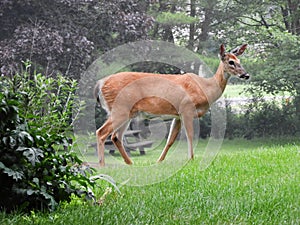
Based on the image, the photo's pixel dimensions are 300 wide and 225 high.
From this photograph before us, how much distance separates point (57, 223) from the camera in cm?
200

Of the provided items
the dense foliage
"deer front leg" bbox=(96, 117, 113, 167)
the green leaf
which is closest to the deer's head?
"deer front leg" bbox=(96, 117, 113, 167)

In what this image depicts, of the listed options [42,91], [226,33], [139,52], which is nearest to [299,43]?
[226,33]

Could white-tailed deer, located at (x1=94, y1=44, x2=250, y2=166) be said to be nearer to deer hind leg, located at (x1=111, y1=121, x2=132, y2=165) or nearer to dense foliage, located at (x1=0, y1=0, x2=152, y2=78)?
deer hind leg, located at (x1=111, y1=121, x2=132, y2=165)

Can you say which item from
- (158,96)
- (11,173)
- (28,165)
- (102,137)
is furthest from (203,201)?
(158,96)

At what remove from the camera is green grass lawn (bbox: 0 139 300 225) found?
2133 mm

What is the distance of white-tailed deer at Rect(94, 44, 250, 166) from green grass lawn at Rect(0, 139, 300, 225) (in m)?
0.64

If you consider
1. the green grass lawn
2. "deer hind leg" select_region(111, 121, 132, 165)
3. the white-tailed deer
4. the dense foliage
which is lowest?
the green grass lawn

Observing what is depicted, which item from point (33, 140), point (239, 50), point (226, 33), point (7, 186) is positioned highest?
point (226, 33)

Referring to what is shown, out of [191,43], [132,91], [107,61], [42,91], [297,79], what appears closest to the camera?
[42,91]

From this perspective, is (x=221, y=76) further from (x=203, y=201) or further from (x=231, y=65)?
(x=203, y=201)

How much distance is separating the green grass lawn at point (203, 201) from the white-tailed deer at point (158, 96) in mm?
636

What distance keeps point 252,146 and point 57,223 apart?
6618 mm

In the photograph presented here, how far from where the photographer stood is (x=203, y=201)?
2549 mm

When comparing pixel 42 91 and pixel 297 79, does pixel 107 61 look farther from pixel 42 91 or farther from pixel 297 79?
pixel 42 91
